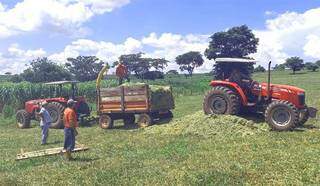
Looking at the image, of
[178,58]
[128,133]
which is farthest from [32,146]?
[178,58]

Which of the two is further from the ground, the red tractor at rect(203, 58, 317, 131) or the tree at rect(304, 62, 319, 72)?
the tree at rect(304, 62, 319, 72)

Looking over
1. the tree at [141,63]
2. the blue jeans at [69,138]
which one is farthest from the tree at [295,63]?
the blue jeans at [69,138]

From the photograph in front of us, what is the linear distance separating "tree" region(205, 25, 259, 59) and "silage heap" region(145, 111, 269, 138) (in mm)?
74368

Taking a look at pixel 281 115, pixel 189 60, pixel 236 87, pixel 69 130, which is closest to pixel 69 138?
pixel 69 130

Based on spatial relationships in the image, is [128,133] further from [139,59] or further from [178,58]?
[178,58]

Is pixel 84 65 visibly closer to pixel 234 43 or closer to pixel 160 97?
pixel 234 43

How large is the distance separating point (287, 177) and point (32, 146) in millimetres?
11009

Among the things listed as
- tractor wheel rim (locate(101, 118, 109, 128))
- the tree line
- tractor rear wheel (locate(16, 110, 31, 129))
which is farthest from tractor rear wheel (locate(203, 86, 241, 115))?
the tree line

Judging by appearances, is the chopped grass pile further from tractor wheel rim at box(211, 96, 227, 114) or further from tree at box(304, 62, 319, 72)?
tree at box(304, 62, 319, 72)

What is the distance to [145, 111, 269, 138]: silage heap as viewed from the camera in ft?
55.9

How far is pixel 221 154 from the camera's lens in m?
13.3

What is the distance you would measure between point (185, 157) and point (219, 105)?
6.71 meters

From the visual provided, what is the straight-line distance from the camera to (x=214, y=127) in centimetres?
1748

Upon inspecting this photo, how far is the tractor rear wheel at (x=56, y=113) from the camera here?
78.3 feet
